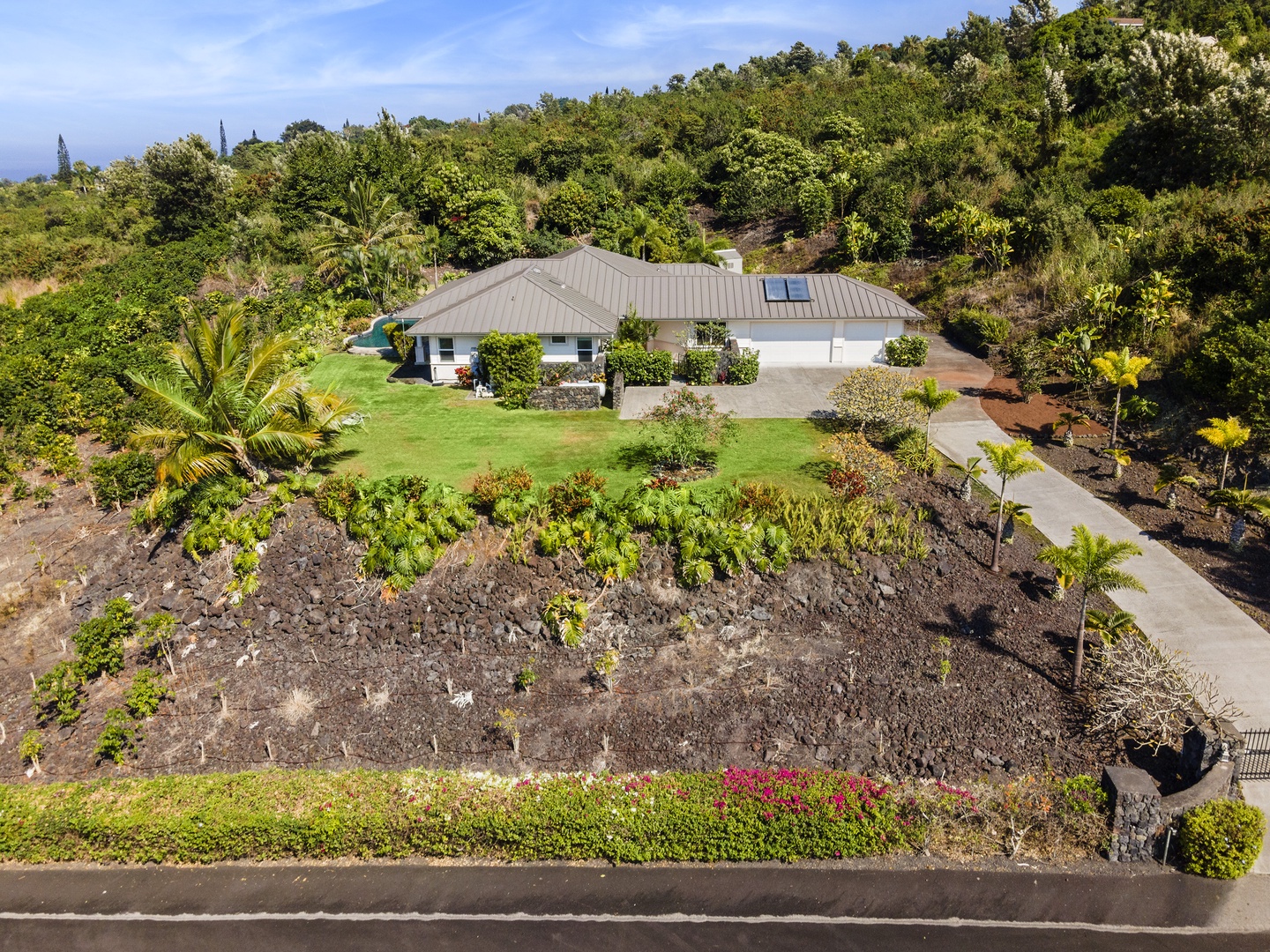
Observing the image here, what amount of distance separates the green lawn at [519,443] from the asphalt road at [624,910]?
33.0 ft

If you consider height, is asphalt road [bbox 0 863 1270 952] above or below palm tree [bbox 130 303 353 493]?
below

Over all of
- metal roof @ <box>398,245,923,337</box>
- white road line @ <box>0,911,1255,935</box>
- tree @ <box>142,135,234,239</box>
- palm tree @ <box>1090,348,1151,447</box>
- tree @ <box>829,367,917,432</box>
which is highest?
tree @ <box>142,135,234,239</box>

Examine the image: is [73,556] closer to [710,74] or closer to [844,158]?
[844,158]

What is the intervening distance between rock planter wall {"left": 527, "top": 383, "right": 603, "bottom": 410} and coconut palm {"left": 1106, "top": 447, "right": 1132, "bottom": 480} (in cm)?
1489

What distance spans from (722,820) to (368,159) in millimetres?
52535

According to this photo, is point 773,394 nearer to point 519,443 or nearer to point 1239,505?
point 519,443

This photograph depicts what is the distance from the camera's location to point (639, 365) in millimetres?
28438

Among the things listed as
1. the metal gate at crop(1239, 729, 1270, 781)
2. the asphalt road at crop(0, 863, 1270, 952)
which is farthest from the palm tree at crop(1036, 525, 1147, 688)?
the asphalt road at crop(0, 863, 1270, 952)

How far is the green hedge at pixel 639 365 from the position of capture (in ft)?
91.9

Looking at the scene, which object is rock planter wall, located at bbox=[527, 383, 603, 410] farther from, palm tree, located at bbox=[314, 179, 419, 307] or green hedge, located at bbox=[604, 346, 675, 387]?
palm tree, located at bbox=[314, 179, 419, 307]

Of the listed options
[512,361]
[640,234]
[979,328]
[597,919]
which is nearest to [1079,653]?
[597,919]

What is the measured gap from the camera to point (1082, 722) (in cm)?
1412

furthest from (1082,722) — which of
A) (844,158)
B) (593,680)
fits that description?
(844,158)

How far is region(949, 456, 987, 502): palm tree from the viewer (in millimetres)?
20000
